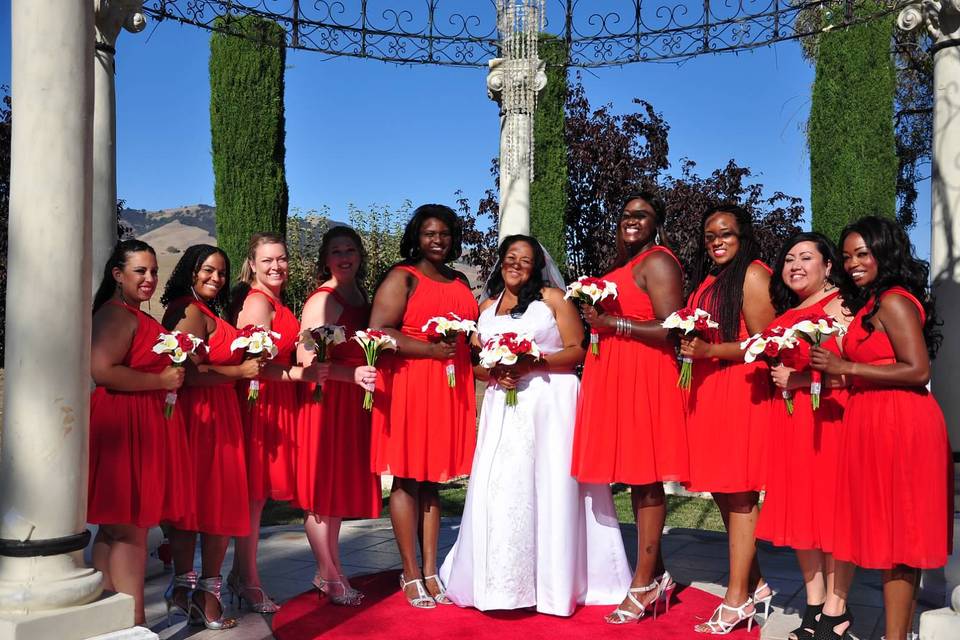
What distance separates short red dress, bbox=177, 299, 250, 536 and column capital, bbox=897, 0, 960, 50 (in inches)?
194

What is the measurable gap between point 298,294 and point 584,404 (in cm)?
1544

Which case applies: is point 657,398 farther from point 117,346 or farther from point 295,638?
point 117,346

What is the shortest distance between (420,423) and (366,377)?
0.48 m

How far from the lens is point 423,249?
6.06 meters

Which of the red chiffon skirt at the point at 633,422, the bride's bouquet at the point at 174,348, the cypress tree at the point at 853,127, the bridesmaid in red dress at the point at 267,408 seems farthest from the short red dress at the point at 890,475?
the cypress tree at the point at 853,127

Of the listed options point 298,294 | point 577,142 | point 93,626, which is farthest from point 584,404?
point 298,294

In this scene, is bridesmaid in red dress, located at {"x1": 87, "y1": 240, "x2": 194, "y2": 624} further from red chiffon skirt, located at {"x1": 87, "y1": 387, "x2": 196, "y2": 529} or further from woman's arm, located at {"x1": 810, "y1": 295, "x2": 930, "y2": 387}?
woman's arm, located at {"x1": 810, "y1": 295, "x2": 930, "y2": 387}

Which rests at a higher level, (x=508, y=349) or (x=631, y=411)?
(x=508, y=349)

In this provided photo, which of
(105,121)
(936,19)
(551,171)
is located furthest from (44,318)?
(551,171)

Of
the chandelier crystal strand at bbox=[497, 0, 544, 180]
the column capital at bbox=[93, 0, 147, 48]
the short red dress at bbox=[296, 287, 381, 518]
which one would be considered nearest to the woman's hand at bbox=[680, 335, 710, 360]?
the short red dress at bbox=[296, 287, 381, 518]

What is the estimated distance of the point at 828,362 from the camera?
456cm

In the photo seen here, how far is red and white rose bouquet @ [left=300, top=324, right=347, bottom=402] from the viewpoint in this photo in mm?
5711

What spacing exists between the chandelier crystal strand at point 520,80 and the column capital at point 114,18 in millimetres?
3416

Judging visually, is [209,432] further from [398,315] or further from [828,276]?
[828,276]
